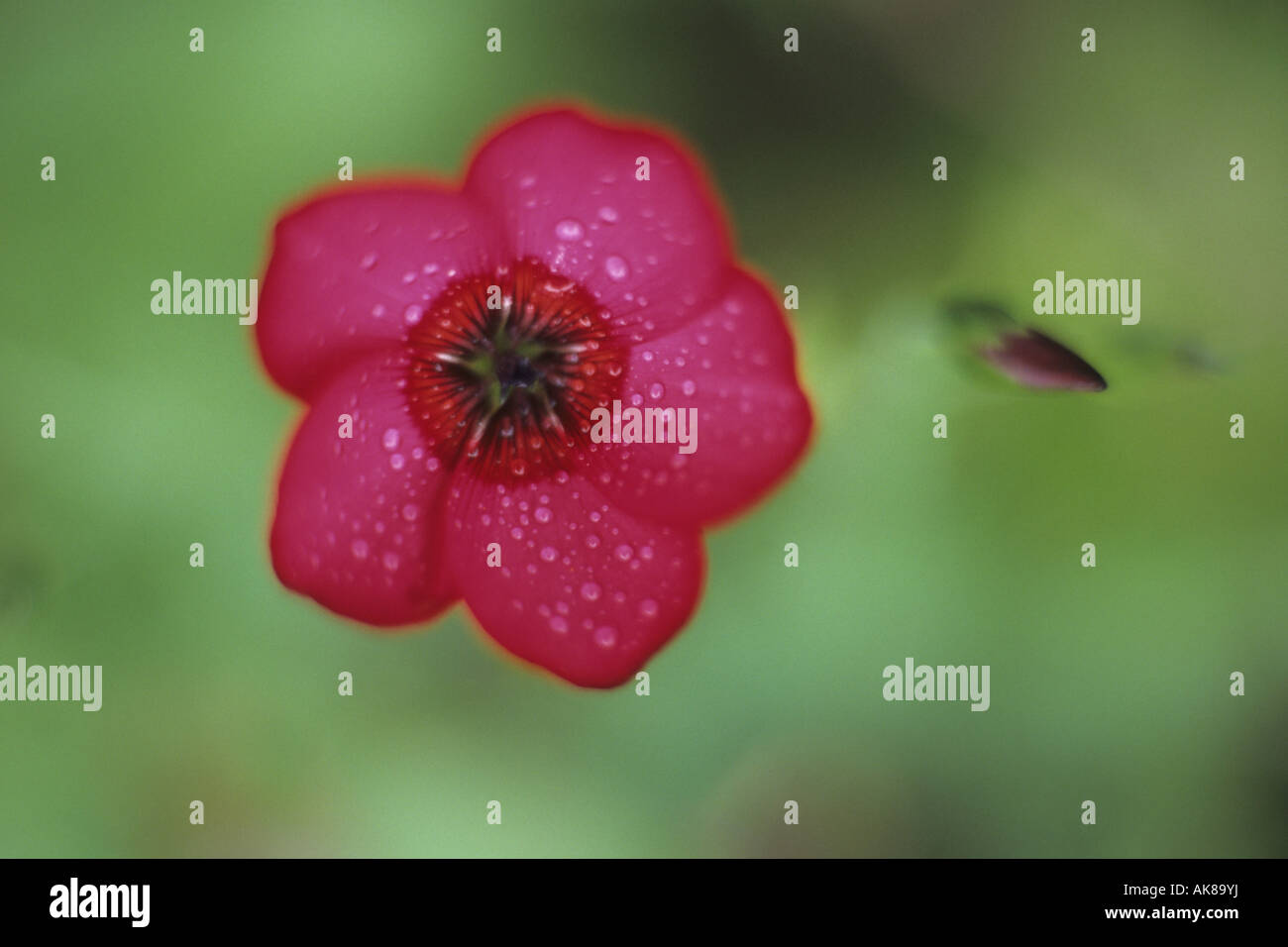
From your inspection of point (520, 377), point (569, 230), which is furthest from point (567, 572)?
point (569, 230)

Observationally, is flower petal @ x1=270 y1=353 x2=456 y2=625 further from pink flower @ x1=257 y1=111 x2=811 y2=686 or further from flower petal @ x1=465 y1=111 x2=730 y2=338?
flower petal @ x1=465 y1=111 x2=730 y2=338

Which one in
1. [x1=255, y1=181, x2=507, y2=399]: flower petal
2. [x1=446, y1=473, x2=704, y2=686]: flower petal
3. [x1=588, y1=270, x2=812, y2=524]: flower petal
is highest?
[x1=255, y1=181, x2=507, y2=399]: flower petal

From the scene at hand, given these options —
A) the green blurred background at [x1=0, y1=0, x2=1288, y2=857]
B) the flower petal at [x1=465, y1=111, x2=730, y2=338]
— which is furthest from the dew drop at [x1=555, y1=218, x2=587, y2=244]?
the green blurred background at [x1=0, y1=0, x2=1288, y2=857]

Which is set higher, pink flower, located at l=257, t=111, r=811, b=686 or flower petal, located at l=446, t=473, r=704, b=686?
pink flower, located at l=257, t=111, r=811, b=686

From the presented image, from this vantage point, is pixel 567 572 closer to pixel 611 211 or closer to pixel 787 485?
pixel 787 485

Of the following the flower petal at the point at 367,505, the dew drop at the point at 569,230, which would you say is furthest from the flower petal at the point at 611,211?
the flower petal at the point at 367,505
